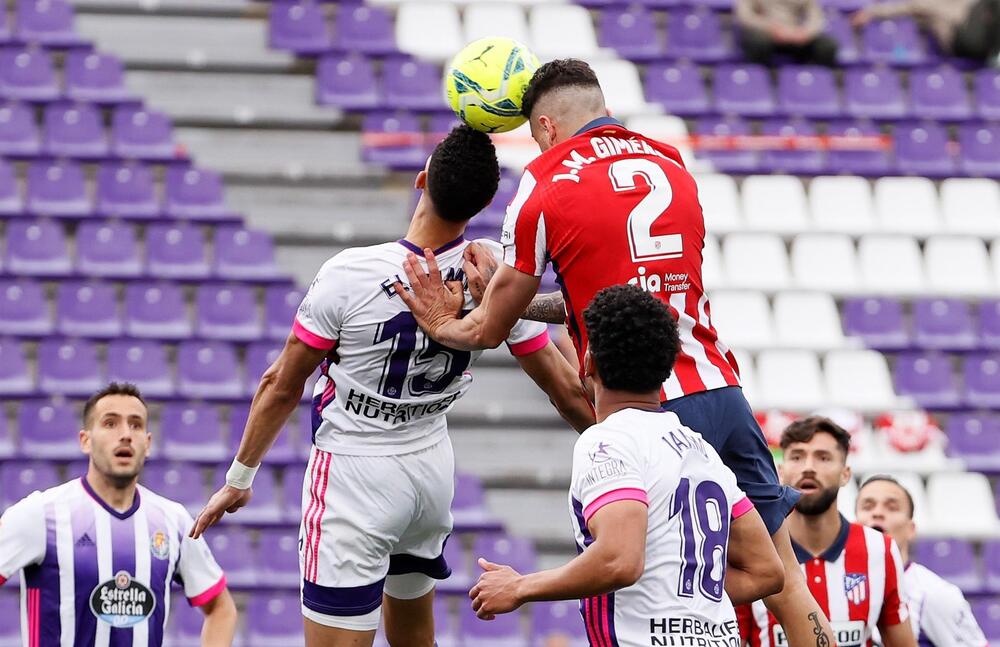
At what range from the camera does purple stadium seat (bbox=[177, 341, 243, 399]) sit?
37.4 feet

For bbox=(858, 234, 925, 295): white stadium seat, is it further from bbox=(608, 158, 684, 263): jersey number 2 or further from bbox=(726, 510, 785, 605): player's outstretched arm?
bbox=(726, 510, 785, 605): player's outstretched arm

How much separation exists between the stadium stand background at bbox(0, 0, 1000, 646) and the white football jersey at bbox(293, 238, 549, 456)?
4908 mm

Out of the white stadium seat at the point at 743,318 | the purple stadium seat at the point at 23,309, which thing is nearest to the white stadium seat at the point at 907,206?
the white stadium seat at the point at 743,318

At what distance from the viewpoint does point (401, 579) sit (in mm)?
5957

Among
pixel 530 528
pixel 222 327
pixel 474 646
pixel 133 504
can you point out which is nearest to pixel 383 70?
pixel 222 327

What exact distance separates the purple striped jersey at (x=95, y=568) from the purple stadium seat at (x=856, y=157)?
328 inches

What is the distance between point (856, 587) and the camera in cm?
642

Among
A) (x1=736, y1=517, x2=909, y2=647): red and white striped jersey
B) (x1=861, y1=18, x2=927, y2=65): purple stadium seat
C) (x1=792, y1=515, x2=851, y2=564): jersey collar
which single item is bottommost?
(x1=736, y1=517, x2=909, y2=647): red and white striped jersey

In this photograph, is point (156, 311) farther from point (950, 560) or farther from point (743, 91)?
point (950, 560)

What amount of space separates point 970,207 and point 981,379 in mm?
1660

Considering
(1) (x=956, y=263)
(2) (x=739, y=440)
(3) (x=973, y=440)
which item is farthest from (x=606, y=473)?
(1) (x=956, y=263)

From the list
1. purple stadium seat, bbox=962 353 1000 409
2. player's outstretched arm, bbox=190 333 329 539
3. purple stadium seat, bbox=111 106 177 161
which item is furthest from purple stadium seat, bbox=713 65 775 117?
player's outstretched arm, bbox=190 333 329 539

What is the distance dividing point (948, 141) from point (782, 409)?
12.0 ft

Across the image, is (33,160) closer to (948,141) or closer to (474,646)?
(474,646)
